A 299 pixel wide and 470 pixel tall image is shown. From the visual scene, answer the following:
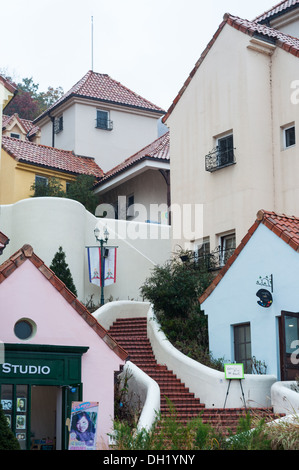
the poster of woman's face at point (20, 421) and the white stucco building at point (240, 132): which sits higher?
the white stucco building at point (240, 132)

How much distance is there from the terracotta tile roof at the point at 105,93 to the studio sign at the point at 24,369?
85.5 ft

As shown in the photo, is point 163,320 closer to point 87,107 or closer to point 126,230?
point 126,230

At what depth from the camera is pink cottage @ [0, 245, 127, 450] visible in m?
19.1

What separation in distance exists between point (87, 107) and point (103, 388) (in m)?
26.4

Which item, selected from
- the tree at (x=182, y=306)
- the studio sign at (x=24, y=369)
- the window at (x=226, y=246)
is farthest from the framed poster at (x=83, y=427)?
the window at (x=226, y=246)

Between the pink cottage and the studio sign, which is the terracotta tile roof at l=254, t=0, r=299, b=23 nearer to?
the pink cottage

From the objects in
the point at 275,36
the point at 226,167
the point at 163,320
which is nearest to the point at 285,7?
the point at 275,36

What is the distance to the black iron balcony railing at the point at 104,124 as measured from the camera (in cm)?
4456

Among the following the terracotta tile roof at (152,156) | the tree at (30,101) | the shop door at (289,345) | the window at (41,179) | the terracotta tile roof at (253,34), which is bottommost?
the shop door at (289,345)

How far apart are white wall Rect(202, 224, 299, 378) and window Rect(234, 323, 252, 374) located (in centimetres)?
15

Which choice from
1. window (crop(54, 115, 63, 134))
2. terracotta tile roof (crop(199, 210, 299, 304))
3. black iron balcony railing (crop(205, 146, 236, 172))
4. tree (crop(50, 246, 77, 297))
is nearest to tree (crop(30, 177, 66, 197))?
window (crop(54, 115, 63, 134))

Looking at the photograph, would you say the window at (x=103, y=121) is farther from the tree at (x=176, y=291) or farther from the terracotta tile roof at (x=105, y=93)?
the tree at (x=176, y=291)

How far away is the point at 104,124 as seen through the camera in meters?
44.9
